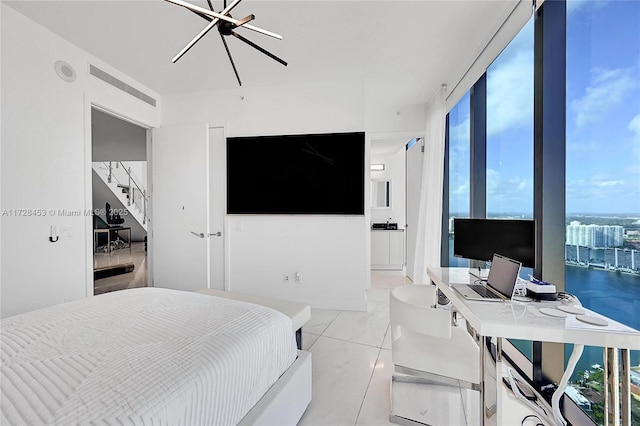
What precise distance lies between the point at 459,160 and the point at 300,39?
2384mm

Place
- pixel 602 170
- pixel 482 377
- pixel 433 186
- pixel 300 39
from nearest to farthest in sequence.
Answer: pixel 482 377 < pixel 602 170 < pixel 300 39 < pixel 433 186

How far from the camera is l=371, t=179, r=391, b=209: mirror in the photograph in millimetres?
5863

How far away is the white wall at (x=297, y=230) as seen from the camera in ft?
10.8

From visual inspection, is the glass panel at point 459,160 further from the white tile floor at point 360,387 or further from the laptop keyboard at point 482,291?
the white tile floor at point 360,387

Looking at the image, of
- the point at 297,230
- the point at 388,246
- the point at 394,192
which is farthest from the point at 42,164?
the point at 394,192

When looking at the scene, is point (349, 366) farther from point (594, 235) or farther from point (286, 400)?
Answer: point (594, 235)

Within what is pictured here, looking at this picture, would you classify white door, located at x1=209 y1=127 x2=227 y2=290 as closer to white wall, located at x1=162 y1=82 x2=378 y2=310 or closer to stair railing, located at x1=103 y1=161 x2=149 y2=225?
white wall, located at x1=162 y1=82 x2=378 y2=310

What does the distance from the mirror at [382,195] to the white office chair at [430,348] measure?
14.1ft

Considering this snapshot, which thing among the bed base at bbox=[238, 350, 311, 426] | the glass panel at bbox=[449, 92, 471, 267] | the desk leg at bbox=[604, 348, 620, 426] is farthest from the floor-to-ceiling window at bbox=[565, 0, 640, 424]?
the bed base at bbox=[238, 350, 311, 426]

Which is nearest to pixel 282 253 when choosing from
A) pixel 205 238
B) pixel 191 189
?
pixel 205 238

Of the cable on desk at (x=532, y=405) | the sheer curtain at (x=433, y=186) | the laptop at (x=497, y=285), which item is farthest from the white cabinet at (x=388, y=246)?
the laptop at (x=497, y=285)

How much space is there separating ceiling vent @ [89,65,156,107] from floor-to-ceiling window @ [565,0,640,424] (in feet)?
13.4

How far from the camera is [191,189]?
3.41 m

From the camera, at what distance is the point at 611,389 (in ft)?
3.66
